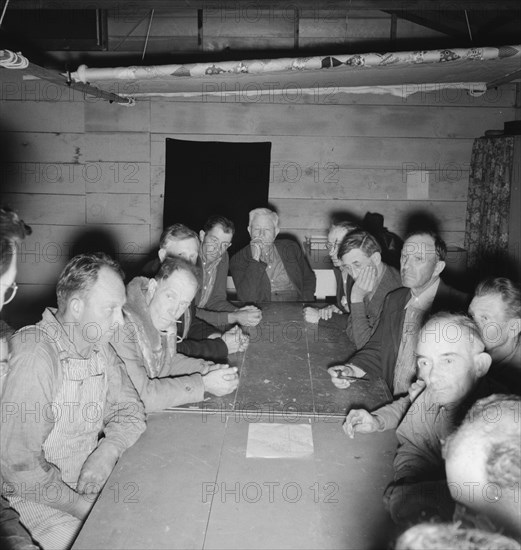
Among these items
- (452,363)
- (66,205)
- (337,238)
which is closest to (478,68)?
(337,238)

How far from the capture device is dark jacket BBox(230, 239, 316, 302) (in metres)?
4.06

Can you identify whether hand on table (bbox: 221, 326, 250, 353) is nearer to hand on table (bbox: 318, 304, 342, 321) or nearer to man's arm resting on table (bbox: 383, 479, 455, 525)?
hand on table (bbox: 318, 304, 342, 321)

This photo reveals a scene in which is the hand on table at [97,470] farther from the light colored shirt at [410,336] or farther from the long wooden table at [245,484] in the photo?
the light colored shirt at [410,336]

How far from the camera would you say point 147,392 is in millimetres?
2004

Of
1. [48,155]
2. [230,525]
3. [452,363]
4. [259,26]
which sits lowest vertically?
[230,525]

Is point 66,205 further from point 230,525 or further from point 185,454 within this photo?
point 230,525

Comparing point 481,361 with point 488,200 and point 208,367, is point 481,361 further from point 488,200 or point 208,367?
point 488,200

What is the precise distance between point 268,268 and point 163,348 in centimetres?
199

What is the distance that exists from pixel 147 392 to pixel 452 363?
44.1 inches

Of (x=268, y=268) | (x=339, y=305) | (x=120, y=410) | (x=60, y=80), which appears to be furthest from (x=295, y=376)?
(x=60, y=80)

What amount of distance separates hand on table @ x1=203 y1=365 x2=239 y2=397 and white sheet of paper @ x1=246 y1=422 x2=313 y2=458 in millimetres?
306

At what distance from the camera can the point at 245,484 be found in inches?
59.3

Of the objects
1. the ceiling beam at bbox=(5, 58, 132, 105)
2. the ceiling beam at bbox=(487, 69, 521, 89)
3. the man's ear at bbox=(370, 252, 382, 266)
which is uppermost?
the ceiling beam at bbox=(487, 69, 521, 89)

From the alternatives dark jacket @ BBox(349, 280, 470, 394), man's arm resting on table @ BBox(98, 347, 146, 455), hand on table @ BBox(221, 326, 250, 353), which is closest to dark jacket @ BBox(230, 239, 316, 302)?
hand on table @ BBox(221, 326, 250, 353)
